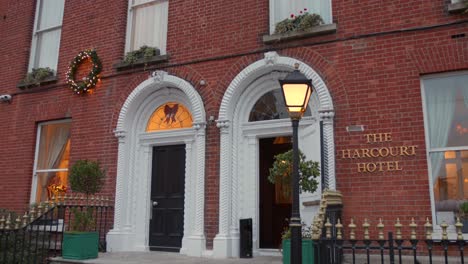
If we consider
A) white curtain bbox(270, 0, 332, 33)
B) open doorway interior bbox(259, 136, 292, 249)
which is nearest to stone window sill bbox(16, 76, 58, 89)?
open doorway interior bbox(259, 136, 292, 249)

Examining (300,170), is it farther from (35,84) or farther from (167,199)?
(35,84)

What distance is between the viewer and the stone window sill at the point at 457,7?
24.3 ft

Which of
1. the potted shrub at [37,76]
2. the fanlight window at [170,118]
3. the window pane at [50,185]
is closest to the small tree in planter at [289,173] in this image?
the fanlight window at [170,118]

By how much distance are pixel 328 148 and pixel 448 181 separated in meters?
1.98

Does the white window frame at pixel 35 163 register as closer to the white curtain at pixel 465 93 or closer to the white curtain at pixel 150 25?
the white curtain at pixel 150 25

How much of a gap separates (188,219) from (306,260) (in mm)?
3278

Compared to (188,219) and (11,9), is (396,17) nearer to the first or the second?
(188,219)

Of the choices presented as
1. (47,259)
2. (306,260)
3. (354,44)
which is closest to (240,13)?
(354,44)

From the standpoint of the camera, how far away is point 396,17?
26.2 feet

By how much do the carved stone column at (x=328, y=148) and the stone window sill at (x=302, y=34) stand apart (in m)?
1.57

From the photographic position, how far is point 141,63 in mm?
10023

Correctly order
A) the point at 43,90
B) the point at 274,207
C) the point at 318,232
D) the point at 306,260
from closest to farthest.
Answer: the point at 318,232 < the point at 306,260 < the point at 274,207 < the point at 43,90

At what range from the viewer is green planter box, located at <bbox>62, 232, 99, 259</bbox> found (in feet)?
26.7

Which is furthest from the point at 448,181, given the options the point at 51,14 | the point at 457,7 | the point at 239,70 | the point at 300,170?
the point at 51,14
